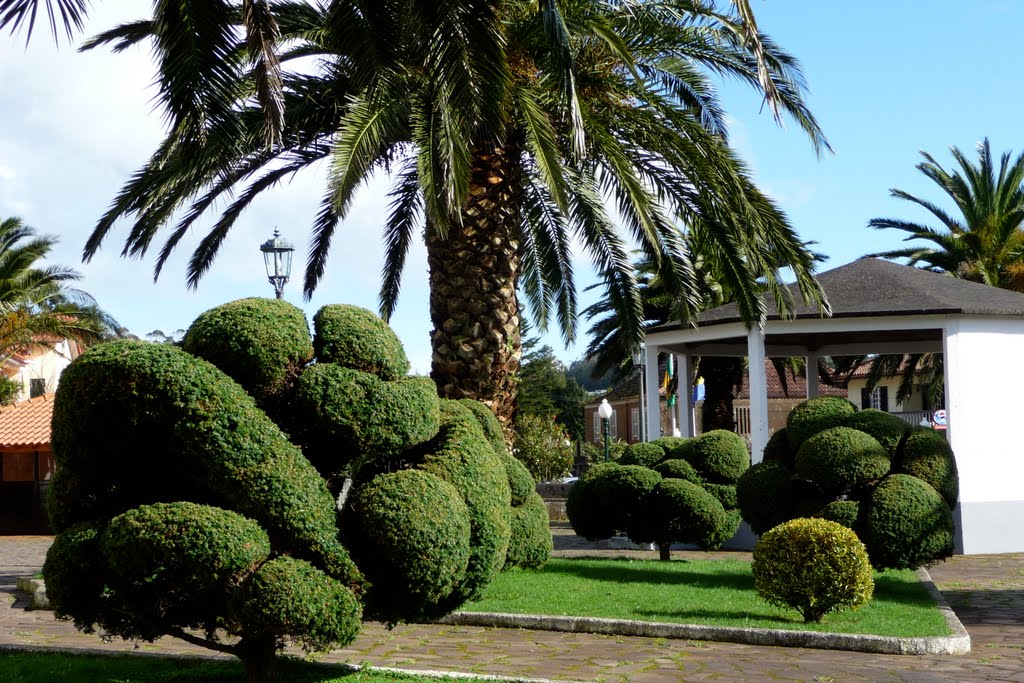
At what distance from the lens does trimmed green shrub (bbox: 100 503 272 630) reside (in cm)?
631

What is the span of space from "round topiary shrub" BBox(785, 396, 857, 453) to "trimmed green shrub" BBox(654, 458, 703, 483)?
7.25 feet

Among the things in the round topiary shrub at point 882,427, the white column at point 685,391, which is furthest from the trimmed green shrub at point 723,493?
the white column at point 685,391

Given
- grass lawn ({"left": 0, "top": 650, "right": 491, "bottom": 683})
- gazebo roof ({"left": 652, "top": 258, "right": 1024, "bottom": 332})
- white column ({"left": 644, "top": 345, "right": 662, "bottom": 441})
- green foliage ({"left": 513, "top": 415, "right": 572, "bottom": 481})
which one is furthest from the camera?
green foliage ({"left": 513, "top": 415, "right": 572, "bottom": 481})

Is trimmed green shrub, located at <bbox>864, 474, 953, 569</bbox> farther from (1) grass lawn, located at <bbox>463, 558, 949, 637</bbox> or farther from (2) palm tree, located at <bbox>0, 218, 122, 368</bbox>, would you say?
(2) palm tree, located at <bbox>0, 218, 122, 368</bbox>

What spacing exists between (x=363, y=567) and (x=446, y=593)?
587mm

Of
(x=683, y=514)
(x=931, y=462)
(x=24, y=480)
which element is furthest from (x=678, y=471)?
(x=24, y=480)

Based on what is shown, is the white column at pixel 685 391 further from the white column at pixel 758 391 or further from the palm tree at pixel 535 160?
the palm tree at pixel 535 160

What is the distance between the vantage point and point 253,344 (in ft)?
22.7

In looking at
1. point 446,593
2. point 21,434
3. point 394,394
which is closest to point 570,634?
point 446,593

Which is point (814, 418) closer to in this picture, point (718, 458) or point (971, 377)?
point (718, 458)

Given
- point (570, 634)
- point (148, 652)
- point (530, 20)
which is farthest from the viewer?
point (530, 20)

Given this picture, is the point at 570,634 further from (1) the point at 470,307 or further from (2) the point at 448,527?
(1) the point at 470,307

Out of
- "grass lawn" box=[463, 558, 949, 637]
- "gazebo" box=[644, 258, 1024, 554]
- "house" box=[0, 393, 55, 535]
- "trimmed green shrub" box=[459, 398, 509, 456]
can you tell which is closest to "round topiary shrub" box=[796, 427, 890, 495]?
"grass lawn" box=[463, 558, 949, 637]

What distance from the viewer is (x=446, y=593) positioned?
23.3 feet
